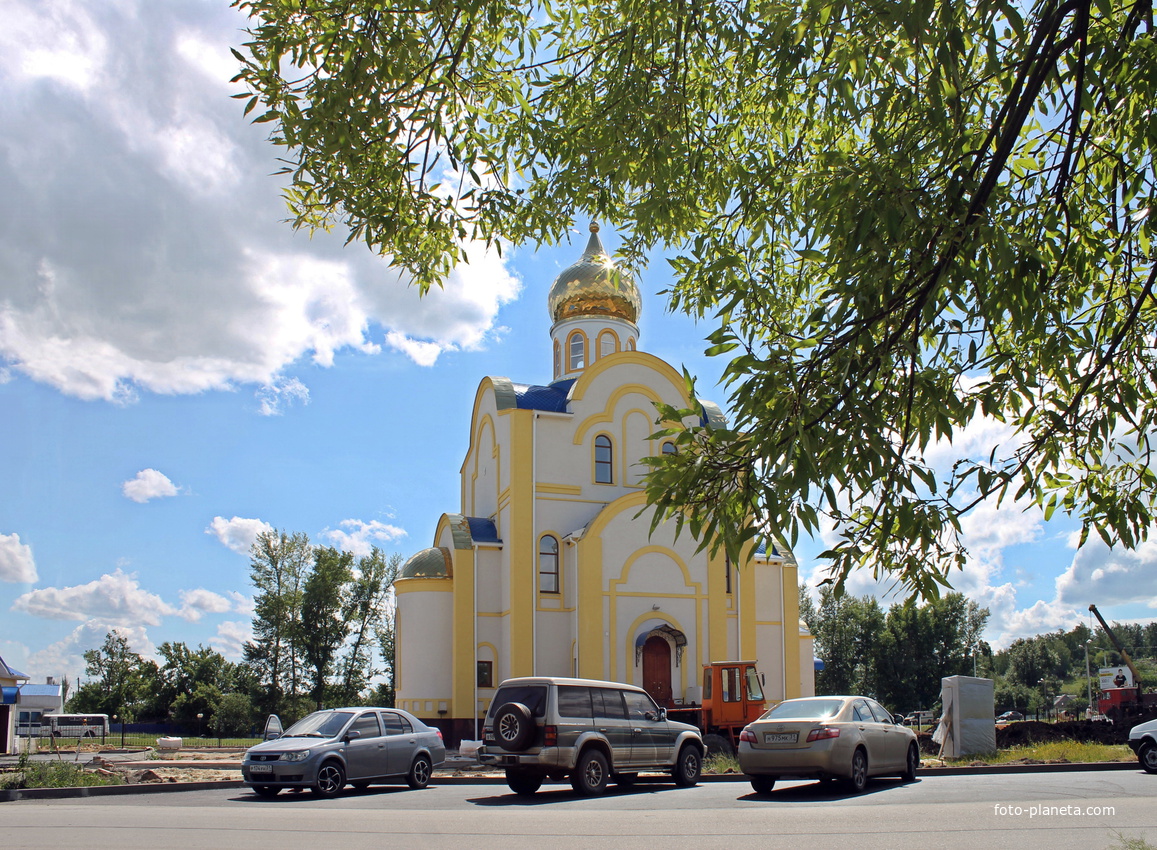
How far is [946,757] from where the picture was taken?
57.6 feet

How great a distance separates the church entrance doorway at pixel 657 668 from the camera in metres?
26.0

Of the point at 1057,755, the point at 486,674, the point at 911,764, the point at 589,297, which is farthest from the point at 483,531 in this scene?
A: the point at 911,764

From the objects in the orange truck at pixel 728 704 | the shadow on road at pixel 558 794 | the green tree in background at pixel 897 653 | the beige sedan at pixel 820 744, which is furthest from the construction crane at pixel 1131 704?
the green tree in background at pixel 897 653

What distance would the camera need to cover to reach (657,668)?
2636 centimetres

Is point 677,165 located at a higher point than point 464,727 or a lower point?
higher

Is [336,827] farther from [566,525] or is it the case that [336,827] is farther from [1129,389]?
[566,525]

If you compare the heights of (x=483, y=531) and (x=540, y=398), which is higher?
(x=540, y=398)

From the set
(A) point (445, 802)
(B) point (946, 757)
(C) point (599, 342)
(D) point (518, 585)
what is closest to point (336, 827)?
(A) point (445, 802)

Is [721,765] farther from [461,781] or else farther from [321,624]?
[321,624]

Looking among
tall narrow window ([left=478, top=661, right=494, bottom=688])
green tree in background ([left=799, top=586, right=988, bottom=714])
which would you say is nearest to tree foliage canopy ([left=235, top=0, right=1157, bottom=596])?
tall narrow window ([left=478, top=661, right=494, bottom=688])

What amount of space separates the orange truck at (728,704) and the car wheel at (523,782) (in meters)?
7.91

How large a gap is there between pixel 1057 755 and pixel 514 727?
34.6 feet

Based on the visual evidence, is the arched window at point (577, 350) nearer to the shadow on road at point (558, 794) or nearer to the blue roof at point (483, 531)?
the blue roof at point (483, 531)

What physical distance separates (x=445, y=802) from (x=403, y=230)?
7954 mm
